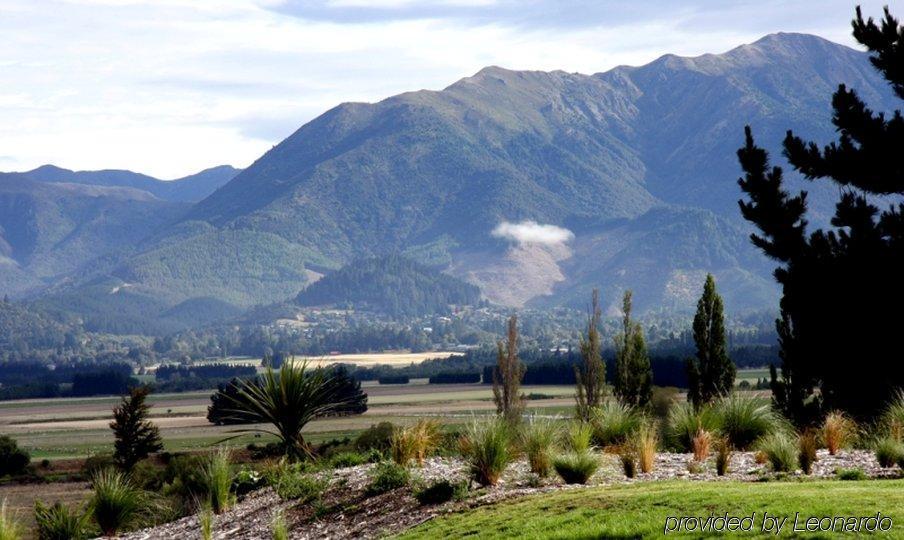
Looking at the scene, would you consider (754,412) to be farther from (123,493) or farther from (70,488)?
(70,488)

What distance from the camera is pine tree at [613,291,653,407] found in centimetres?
4472

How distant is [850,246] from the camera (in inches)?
1247

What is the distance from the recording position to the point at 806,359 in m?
34.9

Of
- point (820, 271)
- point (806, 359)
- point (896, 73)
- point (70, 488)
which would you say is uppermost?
point (896, 73)

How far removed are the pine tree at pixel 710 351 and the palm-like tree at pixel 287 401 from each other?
2004 centimetres

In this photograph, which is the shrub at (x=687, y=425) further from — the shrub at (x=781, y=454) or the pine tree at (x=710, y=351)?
the pine tree at (x=710, y=351)

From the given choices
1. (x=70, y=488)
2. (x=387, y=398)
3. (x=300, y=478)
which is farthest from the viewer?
(x=387, y=398)

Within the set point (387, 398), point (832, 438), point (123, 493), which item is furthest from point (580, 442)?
point (387, 398)

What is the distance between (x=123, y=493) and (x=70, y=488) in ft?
102

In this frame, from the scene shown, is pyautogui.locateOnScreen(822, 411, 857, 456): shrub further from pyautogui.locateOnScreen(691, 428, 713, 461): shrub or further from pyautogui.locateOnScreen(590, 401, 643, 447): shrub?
pyautogui.locateOnScreen(590, 401, 643, 447): shrub

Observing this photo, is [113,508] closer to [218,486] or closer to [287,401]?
[218,486]

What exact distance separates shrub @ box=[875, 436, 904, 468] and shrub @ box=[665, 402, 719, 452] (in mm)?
4017

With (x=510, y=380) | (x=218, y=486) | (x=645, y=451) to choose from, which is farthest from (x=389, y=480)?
(x=510, y=380)

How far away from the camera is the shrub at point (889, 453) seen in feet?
65.0
